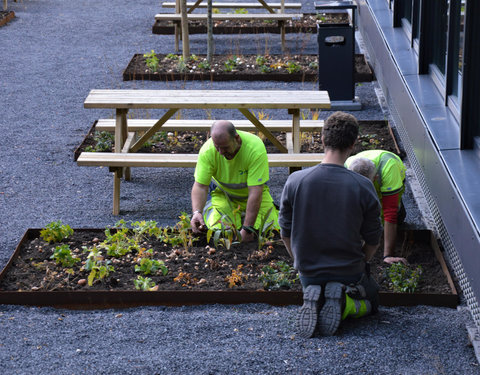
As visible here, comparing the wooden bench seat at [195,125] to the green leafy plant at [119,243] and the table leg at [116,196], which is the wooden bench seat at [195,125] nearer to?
the table leg at [116,196]

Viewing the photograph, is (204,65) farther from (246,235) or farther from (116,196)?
(246,235)

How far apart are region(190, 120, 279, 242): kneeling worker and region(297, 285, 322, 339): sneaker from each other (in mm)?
1576

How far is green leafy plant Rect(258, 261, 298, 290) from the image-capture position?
5.54 m

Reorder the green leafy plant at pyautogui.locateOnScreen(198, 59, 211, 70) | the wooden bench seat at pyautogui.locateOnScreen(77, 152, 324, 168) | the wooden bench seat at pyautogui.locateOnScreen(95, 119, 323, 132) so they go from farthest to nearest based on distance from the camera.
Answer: the green leafy plant at pyautogui.locateOnScreen(198, 59, 211, 70)
the wooden bench seat at pyautogui.locateOnScreen(95, 119, 323, 132)
the wooden bench seat at pyautogui.locateOnScreen(77, 152, 324, 168)

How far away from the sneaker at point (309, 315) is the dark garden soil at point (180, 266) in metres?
0.79

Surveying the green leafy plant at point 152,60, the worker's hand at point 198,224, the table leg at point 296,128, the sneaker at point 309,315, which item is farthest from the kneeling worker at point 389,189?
the green leafy plant at point 152,60

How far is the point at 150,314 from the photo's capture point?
5.10 metres

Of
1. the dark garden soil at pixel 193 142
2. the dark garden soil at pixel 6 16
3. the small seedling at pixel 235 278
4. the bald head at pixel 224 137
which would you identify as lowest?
the dark garden soil at pixel 193 142

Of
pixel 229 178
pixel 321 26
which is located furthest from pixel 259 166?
pixel 321 26

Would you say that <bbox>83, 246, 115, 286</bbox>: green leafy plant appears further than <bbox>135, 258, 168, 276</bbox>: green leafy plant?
No

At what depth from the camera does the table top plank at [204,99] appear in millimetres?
7684

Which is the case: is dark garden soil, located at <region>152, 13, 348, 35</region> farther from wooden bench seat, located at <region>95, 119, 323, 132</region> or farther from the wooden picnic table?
the wooden picnic table

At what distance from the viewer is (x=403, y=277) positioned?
5.57 metres

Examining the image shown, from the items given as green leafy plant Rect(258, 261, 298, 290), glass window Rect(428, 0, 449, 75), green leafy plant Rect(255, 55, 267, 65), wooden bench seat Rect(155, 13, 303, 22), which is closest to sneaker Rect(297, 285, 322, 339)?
green leafy plant Rect(258, 261, 298, 290)
